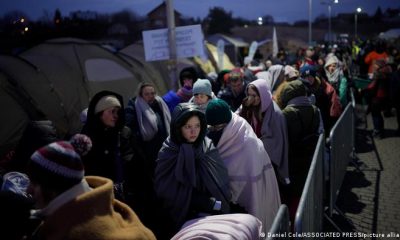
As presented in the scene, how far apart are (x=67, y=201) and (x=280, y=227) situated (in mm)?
1212

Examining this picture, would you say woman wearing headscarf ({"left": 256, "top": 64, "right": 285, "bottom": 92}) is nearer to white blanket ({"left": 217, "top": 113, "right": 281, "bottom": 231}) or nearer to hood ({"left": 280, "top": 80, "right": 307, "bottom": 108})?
hood ({"left": 280, "top": 80, "right": 307, "bottom": 108})

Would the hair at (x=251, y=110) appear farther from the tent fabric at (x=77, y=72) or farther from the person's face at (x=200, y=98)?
the tent fabric at (x=77, y=72)

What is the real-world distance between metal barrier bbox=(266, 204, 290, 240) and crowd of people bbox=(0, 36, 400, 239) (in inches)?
8.3

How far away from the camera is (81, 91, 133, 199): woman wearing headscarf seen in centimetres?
342

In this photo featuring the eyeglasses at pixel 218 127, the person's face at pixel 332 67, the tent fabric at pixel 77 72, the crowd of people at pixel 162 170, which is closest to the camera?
the crowd of people at pixel 162 170

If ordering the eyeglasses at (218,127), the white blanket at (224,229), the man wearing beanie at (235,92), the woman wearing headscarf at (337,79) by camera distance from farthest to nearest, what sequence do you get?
the woman wearing headscarf at (337,79) → the man wearing beanie at (235,92) → the eyeglasses at (218,127) → the white blanket at (224,229)

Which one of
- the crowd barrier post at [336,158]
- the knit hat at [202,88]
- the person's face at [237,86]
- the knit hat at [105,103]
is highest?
the knit hat at [105,103]

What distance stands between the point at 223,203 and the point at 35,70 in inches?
298

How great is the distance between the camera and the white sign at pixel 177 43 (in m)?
6.85

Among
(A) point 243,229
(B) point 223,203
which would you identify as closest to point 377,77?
(B) point 223,203

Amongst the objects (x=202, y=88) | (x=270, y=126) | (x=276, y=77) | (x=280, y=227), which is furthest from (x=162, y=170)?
(x=276, y=77)

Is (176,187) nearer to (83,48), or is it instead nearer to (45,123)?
(45,123)

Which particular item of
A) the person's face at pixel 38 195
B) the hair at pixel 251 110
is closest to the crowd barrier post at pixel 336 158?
the hair at pixel 251 110

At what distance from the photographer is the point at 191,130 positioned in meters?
3.05
